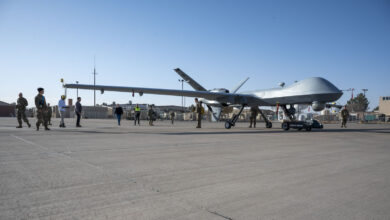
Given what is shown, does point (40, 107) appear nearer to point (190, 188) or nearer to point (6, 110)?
point (190, 188)

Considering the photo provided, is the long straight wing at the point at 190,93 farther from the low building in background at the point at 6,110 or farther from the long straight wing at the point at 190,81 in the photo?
the low building in background at the point at 6,110

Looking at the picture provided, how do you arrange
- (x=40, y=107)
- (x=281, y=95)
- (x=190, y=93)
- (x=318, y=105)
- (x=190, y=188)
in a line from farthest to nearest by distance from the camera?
(x=190, y=93)
(x=281, y=95)
(x=318, y=105)
(x=40, y=107)
(x=190, y=188)

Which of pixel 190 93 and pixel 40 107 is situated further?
pixel 190 93

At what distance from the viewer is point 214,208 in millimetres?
2297

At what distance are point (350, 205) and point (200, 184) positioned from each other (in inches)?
63.4

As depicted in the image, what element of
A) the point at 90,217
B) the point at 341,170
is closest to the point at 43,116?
the point at 90,217

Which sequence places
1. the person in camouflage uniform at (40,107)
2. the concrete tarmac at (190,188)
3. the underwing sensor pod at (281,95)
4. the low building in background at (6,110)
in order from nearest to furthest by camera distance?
the concrete tarmac at (190,188) → the person in camouflage uniform at (40,107) → the underwing sensor pod at (281,95) → the low building in background at (6,110)

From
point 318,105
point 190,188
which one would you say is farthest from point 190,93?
point 190,188

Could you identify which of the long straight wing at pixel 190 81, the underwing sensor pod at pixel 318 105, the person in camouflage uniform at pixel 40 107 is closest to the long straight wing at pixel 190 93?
the person in camouflage uniform at pixel 40 107

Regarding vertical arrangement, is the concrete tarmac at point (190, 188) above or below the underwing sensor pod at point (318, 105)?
below

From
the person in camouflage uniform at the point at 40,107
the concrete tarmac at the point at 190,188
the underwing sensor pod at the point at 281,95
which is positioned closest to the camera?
the concrete tarmac at the point at 190,188

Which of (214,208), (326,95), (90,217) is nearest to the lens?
(90,217)

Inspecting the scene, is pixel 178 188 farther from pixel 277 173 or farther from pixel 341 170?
pixel 341 170

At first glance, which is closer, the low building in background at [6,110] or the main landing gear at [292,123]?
the main landing gear at [292,123]
